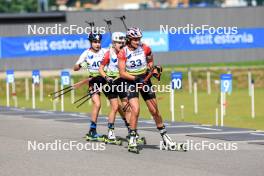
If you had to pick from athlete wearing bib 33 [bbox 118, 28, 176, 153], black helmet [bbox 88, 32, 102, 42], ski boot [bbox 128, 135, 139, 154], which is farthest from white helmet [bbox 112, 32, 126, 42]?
ski boot [bbox 128, 135, 139, 154]

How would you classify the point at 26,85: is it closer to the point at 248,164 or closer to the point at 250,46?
the point at 250,46

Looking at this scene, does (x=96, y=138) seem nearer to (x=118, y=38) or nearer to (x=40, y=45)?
(x=118, y=38)

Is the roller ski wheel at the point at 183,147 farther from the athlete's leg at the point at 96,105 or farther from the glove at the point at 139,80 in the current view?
the athlete's leg at the point at 96,105

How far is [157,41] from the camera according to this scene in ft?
187

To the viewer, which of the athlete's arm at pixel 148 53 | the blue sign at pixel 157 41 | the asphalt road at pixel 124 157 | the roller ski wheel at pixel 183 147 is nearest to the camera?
the asphalt road at pixel 124 157

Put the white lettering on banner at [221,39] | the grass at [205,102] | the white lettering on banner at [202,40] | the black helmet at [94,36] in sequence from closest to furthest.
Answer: the black helmet at [94,36], the grass at [205,102], the white lettering on banner at [202,40], the white lettering on banner at [221,39]

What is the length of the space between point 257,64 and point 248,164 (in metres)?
42.0

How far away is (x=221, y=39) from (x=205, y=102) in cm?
1950

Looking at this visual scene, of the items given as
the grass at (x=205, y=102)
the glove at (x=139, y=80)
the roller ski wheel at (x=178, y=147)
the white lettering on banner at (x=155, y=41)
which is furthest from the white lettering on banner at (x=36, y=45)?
the roller ski wheel at (x=178, y=147)

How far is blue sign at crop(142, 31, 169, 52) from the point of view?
5675cm

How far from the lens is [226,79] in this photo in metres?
27.2

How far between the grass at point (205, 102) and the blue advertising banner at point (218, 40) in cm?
520

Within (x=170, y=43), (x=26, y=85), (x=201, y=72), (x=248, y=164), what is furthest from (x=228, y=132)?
(x=170, y=43)

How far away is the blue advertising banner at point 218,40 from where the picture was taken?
2238 inches
